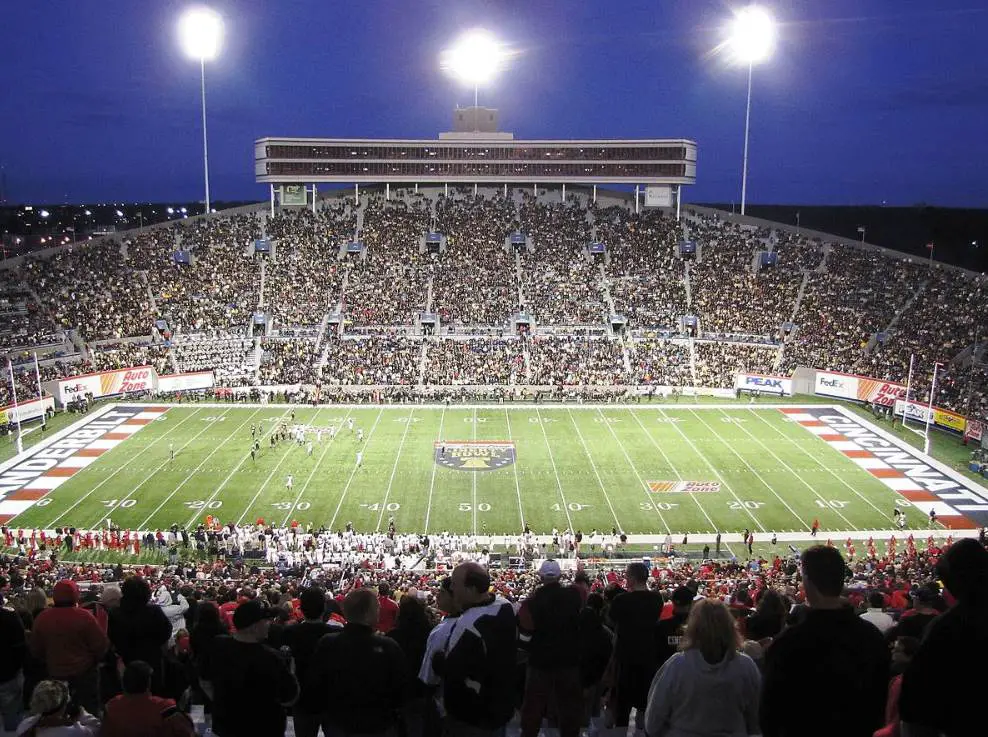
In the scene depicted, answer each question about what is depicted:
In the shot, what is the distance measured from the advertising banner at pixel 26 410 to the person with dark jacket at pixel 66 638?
3685cm

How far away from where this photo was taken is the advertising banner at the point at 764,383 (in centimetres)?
4803

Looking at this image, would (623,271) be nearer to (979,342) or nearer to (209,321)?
(979,342)

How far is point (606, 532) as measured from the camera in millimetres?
27766

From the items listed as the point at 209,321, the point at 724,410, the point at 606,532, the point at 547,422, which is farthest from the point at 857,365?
the point at 209,321

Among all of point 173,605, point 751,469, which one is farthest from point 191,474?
point 173,605

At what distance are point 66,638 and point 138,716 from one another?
192cm

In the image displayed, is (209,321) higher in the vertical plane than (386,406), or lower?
higher

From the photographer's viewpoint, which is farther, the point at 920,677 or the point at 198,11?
the point at 198,11

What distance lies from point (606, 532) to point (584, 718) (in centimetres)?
2171

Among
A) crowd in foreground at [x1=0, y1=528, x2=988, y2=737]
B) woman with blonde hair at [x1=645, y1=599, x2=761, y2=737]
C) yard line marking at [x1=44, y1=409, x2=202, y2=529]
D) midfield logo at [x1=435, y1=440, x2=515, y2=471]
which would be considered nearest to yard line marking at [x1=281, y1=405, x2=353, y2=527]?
midfield logo at [x1=435, y1=440, x2=515, y2=471]

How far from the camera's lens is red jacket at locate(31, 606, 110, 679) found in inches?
253

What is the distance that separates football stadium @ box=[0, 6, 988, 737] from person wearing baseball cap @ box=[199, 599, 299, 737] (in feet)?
0.07

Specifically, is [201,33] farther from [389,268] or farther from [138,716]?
[138,716]

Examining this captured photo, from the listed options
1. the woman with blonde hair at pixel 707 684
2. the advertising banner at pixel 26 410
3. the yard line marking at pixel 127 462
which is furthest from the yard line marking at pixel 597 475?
the advertising banner at pixel 26 410
